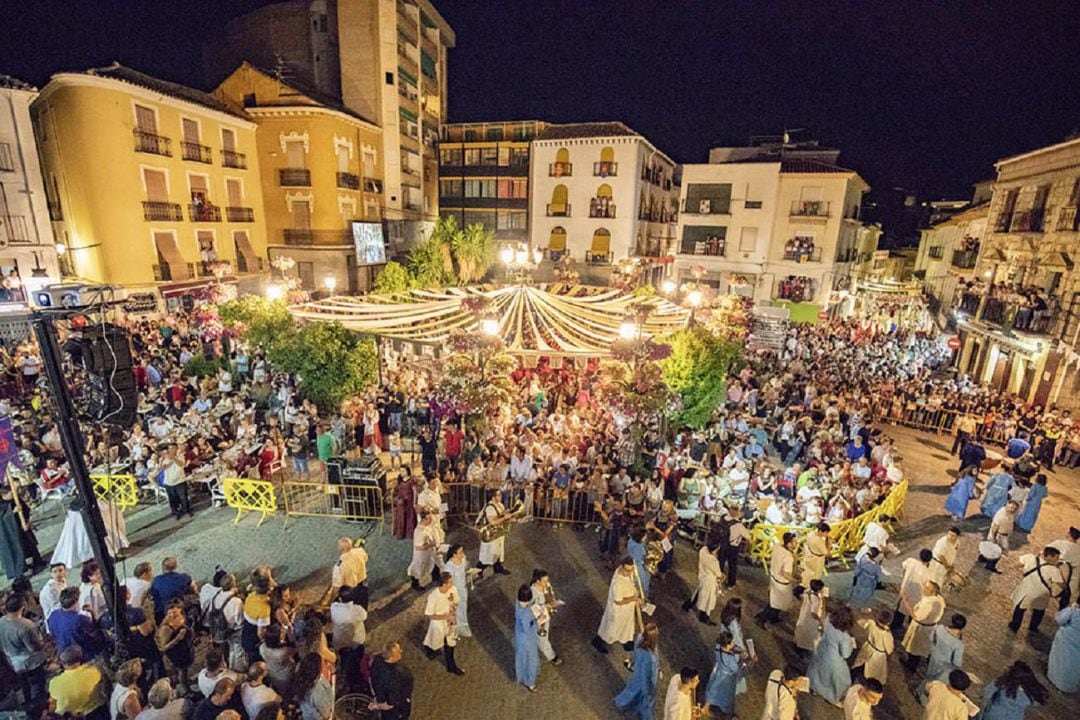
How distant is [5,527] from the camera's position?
8047 mm

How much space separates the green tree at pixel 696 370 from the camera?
39.0ft

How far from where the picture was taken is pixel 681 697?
523 cm

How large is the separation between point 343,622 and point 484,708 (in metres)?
1.95

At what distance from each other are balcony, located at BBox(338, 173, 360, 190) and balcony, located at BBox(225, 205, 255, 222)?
15.6 feet

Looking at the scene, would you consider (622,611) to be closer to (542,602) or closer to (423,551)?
(542,602)

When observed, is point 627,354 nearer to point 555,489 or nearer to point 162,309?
point 555,489

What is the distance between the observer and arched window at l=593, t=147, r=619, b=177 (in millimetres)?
32438

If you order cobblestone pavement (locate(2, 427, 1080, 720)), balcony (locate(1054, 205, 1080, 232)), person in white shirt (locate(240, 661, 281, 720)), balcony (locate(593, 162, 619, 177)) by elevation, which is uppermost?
balcony (locate(593, 162, 619, 177))

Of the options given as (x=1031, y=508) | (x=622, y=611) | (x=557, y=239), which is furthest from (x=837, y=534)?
(x=557, y=239)

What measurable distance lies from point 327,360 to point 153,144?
17644 mm

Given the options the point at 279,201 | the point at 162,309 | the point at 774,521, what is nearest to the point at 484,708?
the point at 774,521

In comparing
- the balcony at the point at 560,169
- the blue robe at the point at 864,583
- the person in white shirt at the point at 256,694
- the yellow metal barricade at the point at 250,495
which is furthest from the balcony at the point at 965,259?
the person in white shirt at the point at 256,694

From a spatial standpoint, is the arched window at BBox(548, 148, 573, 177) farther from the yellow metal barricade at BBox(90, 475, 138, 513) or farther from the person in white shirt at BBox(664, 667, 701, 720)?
the person in white shirt at BBox(664, 667, 701, 720)

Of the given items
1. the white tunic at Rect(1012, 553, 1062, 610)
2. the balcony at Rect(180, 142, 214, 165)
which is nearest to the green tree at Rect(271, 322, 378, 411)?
the white tunic at Rect(1012, 553, 1062, 610)
